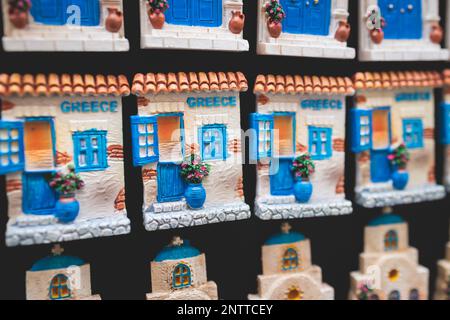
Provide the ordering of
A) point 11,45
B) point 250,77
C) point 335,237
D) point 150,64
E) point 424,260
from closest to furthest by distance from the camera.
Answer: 1. point 11,45
2. point 150,64
3. point 250,77
4. point 335,237
5. point 424,260

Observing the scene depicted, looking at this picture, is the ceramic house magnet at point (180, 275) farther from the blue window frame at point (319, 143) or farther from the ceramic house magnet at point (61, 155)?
the blue window frame at point (319, 143)

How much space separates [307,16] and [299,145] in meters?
1.01

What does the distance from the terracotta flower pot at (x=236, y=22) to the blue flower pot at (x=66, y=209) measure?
1.66m

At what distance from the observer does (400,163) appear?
3.78 metres

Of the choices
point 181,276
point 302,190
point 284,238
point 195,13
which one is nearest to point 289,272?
point 284,238

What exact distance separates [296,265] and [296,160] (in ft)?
2.92

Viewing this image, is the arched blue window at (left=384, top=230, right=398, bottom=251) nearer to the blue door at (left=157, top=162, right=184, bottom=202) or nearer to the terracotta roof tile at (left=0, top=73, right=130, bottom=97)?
the blue door at (left=157, top=162, right=184, bottom=202)

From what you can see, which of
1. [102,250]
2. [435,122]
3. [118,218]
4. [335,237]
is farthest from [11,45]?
[435,122]

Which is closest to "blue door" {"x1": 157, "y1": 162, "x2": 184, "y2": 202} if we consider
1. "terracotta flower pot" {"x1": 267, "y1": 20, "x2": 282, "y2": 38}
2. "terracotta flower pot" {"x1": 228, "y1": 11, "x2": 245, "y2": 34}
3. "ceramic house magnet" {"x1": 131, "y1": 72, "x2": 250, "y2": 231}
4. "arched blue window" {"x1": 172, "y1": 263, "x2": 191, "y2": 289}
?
"ceramic house magnet" {"x1": 131, "y1": 72, "x2": 250, "y2": 231}

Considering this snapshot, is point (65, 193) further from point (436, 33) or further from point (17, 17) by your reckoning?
point (436, 33)

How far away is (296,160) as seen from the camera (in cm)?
351

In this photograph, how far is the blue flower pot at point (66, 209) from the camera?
2.98 meters

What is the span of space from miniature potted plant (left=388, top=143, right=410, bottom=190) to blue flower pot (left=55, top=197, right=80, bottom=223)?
2.54m

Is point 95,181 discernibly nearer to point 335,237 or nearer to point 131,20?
point 131,20
